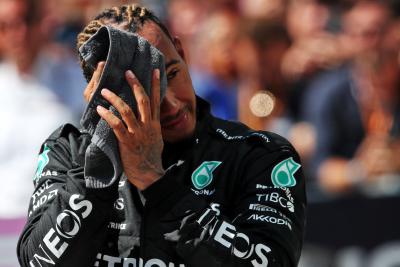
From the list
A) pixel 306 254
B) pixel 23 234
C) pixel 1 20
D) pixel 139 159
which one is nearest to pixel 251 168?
pixel 139 159

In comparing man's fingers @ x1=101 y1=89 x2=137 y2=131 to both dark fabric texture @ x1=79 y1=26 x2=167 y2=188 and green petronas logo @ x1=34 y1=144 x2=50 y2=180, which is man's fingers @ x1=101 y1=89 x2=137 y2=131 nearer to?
dark fabric texture @ x1=79 y1=26 x2=167 y2=188

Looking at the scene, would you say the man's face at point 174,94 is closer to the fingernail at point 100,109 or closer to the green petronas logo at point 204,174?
the green petronas logo at point 204,174

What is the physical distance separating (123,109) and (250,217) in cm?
51

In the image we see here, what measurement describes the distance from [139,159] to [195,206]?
21cm

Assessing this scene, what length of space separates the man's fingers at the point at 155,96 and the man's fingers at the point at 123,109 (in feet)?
0.23

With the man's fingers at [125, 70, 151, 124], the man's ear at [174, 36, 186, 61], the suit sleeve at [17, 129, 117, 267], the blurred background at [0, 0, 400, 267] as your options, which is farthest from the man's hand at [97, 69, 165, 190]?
the blurred background at [0, 0, 400, 267]

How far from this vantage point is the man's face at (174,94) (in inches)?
104

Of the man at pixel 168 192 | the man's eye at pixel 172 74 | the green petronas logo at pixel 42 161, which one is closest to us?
the man at pixel 168 192

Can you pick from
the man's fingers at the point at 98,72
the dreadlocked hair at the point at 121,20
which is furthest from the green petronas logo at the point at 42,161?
the man's fingers at the point at 98,72

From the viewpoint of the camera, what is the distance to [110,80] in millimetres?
2375

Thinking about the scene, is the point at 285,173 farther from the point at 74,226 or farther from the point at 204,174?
the point at 74,226

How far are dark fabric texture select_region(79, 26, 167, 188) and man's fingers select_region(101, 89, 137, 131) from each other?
2 centimetres

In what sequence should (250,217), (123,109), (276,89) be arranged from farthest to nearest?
(276,89)
(250,217)
(123,109)

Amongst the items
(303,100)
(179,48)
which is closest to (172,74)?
(179,48)
